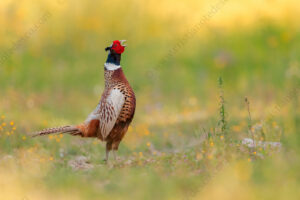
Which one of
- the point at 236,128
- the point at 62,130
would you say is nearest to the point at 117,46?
the point at 62,130

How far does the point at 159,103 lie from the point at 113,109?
15.3 feet

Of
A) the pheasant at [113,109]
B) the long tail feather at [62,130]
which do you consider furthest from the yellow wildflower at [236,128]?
the long tail feather at [62,130]

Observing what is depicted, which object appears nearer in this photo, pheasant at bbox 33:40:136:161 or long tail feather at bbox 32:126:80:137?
pheasant at bbox 33:40:136:161

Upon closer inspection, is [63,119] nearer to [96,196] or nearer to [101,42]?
[101,42]

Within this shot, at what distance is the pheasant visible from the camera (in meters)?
7.17

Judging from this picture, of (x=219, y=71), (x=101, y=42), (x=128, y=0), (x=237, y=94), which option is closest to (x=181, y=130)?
(x=237, y=94)

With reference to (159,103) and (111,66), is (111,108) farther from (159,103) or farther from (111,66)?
(159,103)

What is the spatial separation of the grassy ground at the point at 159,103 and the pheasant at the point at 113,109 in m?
0.46

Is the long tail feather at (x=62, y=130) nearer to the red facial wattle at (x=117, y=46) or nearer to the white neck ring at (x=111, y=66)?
the white neck ring at (x=111, y=66)

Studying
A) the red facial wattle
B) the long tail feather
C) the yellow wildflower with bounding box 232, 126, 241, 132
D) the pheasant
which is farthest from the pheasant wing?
the yellow wildflower with bounding box 232, 126, 241, 132

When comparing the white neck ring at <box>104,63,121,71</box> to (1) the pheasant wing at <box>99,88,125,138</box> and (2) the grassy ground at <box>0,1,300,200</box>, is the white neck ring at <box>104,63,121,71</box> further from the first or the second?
(2) the grassy ground at <box>0,1,300,200</box>

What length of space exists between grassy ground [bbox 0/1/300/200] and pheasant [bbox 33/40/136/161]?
46cm

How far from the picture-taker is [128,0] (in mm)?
14969

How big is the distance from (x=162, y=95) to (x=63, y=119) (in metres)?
2.73
